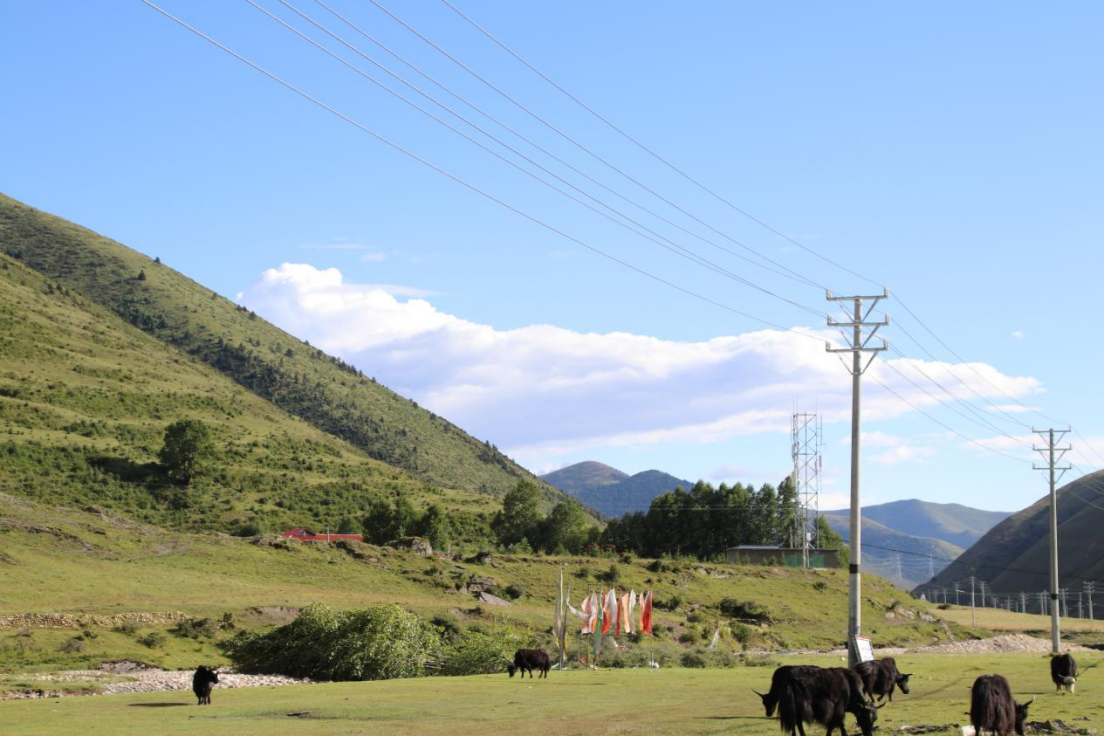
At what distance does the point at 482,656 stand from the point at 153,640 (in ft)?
65.6

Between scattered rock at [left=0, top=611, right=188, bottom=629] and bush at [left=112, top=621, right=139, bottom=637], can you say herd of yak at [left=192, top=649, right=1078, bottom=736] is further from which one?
scattered rock at [left=0, top=611, right=188, bottom=629]

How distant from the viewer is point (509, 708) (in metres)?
33.9

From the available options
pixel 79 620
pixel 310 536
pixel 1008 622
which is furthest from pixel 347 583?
pixel 1008 622

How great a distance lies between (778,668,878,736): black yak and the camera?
24406 mm

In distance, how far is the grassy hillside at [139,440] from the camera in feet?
416

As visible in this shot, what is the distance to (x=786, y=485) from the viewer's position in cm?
16338

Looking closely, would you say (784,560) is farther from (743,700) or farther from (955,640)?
(743,700)

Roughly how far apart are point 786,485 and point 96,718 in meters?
140

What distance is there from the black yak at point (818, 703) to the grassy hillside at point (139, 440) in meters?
108

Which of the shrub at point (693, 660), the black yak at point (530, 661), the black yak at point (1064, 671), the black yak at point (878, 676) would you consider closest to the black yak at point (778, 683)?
the black yak at point (878, 676)

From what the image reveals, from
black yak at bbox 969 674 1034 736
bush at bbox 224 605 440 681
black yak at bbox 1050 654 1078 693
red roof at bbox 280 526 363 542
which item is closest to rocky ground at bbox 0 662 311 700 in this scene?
bush at bbox 224 605 440 681

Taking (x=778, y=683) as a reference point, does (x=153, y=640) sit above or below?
below

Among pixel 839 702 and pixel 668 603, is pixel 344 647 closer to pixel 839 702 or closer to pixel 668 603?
pixel 839 702

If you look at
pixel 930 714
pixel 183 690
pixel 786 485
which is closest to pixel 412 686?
pixel 183 690
